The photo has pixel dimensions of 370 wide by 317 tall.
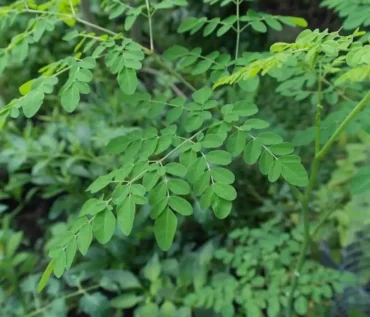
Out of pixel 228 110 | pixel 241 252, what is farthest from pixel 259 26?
pixel 241 252

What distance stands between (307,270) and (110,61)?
31.4 inches

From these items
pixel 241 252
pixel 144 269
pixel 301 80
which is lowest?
pixel 144 269

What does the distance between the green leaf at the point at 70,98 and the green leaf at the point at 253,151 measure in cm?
30

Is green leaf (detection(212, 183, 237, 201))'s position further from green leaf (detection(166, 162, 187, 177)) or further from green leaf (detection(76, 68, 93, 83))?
green leaf (detection(76, 68, 93, 83))

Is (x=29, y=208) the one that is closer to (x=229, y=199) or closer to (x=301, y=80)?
(x=301, y=80)

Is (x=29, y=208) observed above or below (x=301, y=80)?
below

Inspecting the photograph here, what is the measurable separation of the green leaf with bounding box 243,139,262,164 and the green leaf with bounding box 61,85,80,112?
30 cm

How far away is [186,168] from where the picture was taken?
84cm

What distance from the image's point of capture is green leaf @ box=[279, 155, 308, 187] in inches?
32.9

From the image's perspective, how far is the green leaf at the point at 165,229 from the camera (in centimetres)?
79

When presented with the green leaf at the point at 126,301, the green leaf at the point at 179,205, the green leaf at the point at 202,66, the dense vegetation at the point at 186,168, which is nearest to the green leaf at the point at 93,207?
the dense vegetation at the point at 186,168

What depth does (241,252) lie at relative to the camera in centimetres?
142

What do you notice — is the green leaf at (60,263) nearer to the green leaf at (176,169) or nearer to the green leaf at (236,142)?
the green leaf at (176,169)

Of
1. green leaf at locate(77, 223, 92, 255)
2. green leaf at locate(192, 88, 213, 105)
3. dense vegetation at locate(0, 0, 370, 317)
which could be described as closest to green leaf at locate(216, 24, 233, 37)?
dense vegetation at locate(0, 0, 370, 317)
